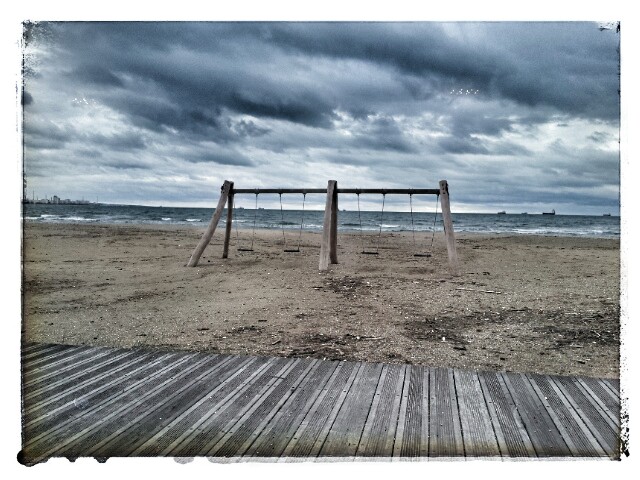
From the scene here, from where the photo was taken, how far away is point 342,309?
6.27 m

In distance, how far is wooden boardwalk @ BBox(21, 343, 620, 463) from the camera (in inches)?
96.0

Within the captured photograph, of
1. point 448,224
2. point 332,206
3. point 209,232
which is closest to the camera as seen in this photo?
point 448,224

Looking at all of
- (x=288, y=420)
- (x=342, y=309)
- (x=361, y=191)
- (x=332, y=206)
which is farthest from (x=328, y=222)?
(x=288, y=420)

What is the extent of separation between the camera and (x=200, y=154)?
33.0 feet

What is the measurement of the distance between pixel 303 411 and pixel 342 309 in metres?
3.51

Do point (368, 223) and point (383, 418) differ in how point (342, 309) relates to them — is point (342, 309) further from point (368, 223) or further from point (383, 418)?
point (368, 223)

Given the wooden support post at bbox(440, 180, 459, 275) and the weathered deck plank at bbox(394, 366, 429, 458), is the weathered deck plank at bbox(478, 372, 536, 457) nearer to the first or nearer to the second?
the weathered deck plank at bbox(394, 366, 429, 458)

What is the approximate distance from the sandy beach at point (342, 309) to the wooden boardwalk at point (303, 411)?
0.58 metres

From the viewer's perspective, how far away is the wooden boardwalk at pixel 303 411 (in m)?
2.44

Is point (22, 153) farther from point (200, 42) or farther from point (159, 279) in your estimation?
point (159, 279)

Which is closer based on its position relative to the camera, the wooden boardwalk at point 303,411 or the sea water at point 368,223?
the wooden boardwalk at point 303,411

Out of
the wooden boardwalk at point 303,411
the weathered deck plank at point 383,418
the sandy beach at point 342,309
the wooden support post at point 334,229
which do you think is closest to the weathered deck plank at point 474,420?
the wooden boardwalk at point 303,411

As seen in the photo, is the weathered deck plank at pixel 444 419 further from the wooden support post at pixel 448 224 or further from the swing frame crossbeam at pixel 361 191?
the swing frame crossbeam at pixel 361 191

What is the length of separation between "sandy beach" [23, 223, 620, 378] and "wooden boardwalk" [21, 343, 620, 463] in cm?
58
